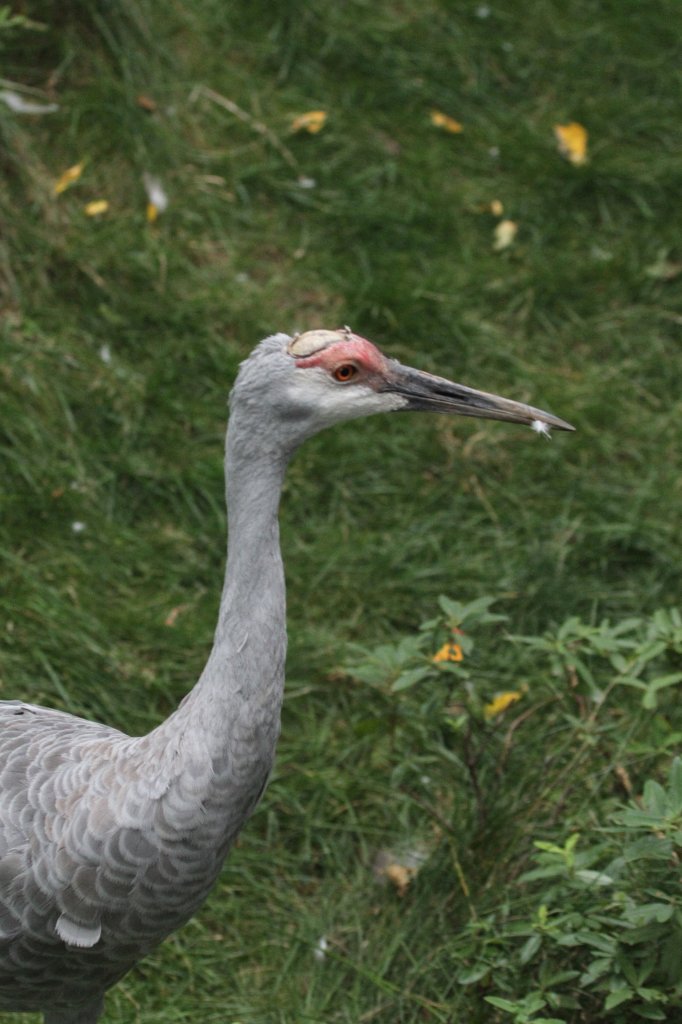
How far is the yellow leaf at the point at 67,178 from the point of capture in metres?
5.06

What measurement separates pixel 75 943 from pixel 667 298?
3.63m

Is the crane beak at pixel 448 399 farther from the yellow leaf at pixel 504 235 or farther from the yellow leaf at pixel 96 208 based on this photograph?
the yellow leaf at pixel 504 235

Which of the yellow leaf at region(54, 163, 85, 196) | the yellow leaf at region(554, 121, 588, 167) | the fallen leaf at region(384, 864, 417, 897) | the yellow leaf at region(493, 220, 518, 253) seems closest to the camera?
the fallen leaf at region(384, 864, 417, 897)

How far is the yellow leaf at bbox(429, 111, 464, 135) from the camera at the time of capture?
5.75 metres

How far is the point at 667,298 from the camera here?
5.41 m

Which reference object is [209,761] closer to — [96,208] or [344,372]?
[344,372]

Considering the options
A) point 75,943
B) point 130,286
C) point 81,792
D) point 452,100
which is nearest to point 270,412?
point 81,792

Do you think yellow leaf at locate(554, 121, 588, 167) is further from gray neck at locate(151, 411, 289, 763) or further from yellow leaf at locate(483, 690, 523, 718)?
gray neck at locate(151, 411, 289, 763)

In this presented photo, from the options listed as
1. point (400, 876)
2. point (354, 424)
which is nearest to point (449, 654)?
point (400, 876)

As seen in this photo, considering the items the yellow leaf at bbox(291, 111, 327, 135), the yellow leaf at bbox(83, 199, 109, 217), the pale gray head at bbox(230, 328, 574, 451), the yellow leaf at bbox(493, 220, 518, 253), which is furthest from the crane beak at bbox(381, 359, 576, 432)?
the yellow leaf at bbox(291, 111, 327, 135)

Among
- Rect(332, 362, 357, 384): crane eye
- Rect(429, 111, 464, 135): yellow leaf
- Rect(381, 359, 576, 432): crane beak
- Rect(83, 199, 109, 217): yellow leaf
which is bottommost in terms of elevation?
Rect(429, 111, 464, 135): yellow leaf

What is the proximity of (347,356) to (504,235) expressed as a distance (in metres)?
3.02

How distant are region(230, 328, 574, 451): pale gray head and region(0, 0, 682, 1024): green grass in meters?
1.04

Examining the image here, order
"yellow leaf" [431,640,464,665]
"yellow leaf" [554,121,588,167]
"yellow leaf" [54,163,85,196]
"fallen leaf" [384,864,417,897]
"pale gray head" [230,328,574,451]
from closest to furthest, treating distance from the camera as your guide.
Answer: "pale gray head" [230,328,574,451]
"yellow leaf" [431,640,464,665]
"fallen leaf" [384,864,417,897]
"yellow leaf" [54,163,85,196]
"yellow leaf" [554,121,588,167]
